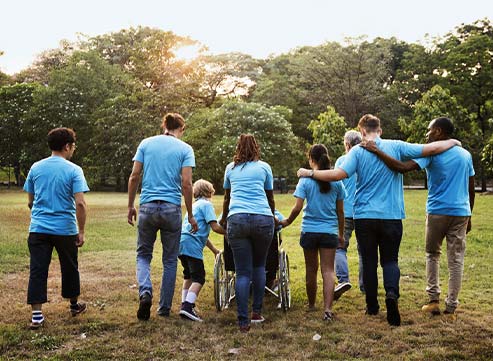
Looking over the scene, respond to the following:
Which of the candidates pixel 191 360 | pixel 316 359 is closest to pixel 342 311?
pixel 316 359

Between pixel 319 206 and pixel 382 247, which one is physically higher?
pixel 319 206

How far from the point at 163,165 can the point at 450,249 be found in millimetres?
2719

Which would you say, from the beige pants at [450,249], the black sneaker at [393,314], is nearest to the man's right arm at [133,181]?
the black sneaker at [393,314]

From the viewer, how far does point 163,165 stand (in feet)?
16.2

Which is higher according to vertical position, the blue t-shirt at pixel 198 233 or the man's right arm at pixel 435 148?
the man's right arm at pixel 435 148

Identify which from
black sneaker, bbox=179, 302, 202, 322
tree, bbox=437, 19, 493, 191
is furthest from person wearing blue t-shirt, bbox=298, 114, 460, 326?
tree, bbox=437, 19, 493, 191

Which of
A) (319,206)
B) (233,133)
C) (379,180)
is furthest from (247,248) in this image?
(233,133)

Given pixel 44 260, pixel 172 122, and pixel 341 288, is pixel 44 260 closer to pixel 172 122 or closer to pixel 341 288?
pixel 172 122

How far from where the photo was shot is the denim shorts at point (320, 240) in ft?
16.5

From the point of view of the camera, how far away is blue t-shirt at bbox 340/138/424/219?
4.76 m

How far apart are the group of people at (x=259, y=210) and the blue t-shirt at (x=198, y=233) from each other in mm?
268

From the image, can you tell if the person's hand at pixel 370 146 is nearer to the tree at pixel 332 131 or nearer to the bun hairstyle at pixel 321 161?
the bun hairstyle at pixel 321 161

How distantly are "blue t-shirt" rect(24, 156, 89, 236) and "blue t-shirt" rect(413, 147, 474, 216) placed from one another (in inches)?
122

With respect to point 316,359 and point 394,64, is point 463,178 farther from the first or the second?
point 394,64
